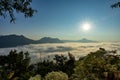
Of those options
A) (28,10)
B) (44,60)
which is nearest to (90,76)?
(28,10)

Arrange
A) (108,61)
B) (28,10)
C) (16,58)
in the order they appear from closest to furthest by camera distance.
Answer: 1. (108,61)
2. (28,10)
3. (16,58)

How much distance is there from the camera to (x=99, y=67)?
16688 millimetres

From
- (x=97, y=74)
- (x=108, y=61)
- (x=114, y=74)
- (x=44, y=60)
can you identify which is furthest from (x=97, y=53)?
(x=44, y=60)

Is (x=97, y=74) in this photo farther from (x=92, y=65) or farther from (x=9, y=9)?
(x=9, y=9)

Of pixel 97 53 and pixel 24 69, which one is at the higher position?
pixel 97 53

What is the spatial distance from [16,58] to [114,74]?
111 ft

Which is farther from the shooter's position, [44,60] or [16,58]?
[44,60]

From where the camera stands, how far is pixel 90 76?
16234 millimetres

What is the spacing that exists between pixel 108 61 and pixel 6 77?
1042 cm

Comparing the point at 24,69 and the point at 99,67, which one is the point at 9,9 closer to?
the point at 99,67

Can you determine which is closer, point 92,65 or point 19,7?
point 92,65

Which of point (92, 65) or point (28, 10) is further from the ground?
point (28, 10)

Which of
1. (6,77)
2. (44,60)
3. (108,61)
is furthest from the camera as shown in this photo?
(44,60)

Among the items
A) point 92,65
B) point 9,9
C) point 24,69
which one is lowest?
point 24,69
